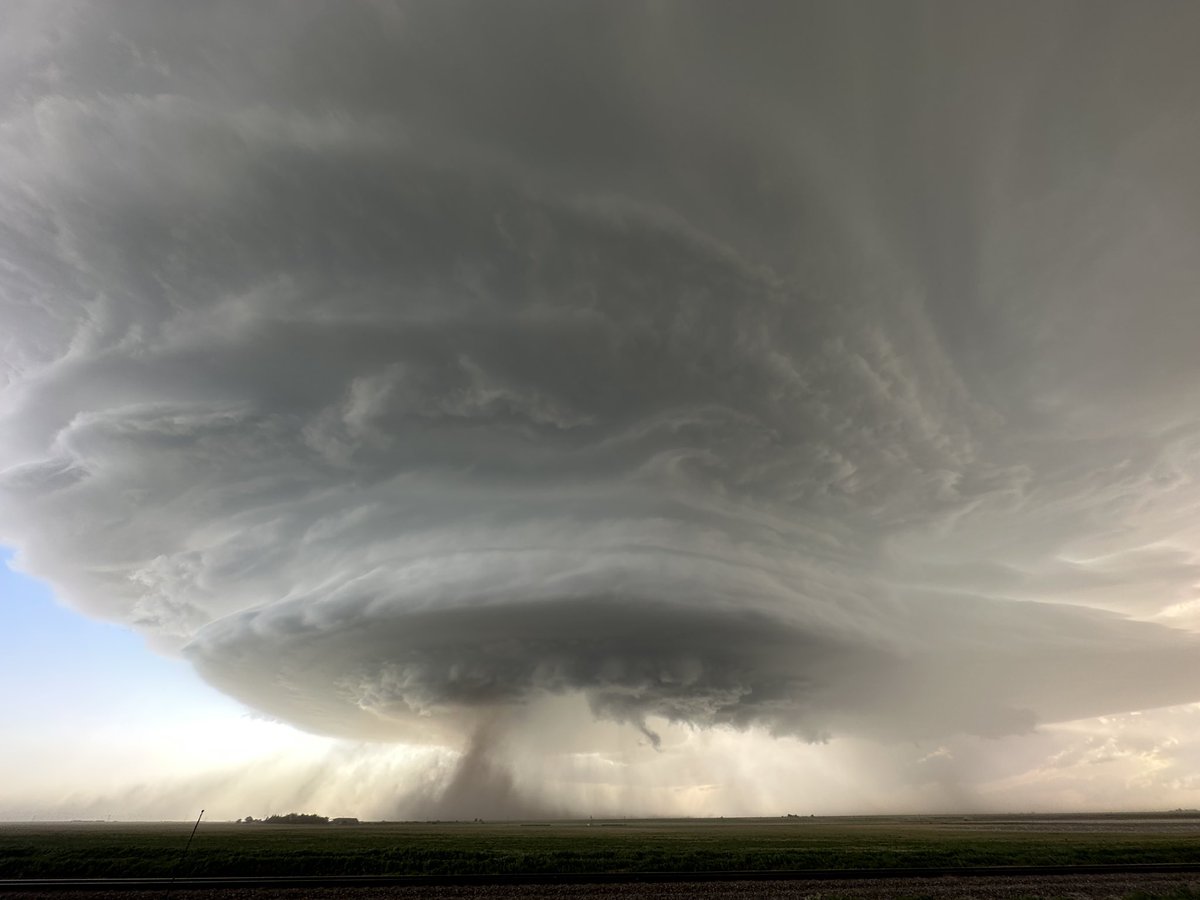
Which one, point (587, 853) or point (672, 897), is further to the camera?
point (587, 853)

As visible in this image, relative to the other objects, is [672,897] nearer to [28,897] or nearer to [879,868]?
[879,868]

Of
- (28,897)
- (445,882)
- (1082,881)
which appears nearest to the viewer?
(28,897)

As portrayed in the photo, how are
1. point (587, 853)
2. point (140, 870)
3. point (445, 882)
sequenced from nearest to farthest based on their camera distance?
point (445, 882)
point (140, 870)
point (587, 853)

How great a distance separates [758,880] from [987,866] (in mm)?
24093

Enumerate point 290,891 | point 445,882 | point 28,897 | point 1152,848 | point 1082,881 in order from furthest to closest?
1. point 1152,848
2. point 1082,881
3. point 445,882
4. point 290,891
5. point 28,897

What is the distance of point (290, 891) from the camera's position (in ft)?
120

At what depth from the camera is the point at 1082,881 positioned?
4294 centimetres

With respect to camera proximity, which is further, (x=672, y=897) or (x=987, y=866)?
(x=987, y=866)

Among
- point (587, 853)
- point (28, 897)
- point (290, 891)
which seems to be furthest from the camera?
point (587, 853)

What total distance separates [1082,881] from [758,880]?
23.7 metres

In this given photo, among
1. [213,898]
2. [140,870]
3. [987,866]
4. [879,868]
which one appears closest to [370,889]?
[213,898]

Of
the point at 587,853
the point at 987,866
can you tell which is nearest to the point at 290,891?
the point at 587,853

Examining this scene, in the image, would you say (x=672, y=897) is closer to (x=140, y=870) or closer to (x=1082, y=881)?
(x=1082, y=881)

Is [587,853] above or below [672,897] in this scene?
above
